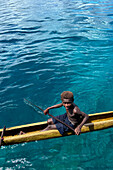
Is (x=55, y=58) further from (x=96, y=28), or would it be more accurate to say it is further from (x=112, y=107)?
(x=96, y=28)

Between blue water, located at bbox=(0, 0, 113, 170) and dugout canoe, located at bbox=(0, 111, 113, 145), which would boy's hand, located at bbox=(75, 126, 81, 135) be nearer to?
dugout canoe, located at bbox=(0, 111, 113, 145)

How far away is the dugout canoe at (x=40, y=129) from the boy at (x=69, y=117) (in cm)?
19

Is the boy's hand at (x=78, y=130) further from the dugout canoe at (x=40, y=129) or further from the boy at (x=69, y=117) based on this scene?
the dugout canoe at (x=40, y=129)

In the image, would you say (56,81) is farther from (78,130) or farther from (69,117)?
(78,130)

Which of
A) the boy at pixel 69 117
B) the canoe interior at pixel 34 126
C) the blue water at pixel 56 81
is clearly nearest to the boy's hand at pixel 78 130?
the boy at pixel 69 117

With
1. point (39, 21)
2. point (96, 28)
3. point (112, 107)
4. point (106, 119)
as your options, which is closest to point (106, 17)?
point (96, 28)

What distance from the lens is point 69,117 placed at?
4934mm

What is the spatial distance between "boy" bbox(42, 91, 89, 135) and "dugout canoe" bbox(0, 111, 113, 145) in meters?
0.19

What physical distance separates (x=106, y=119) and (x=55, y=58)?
6.04 meters

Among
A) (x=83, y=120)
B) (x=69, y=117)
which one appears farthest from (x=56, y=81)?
(x=83, y=120)

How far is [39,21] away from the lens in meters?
19.4

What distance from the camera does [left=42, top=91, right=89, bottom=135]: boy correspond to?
4.43 metres

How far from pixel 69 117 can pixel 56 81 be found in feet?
11.8

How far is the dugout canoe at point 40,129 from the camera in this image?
4805 mm
